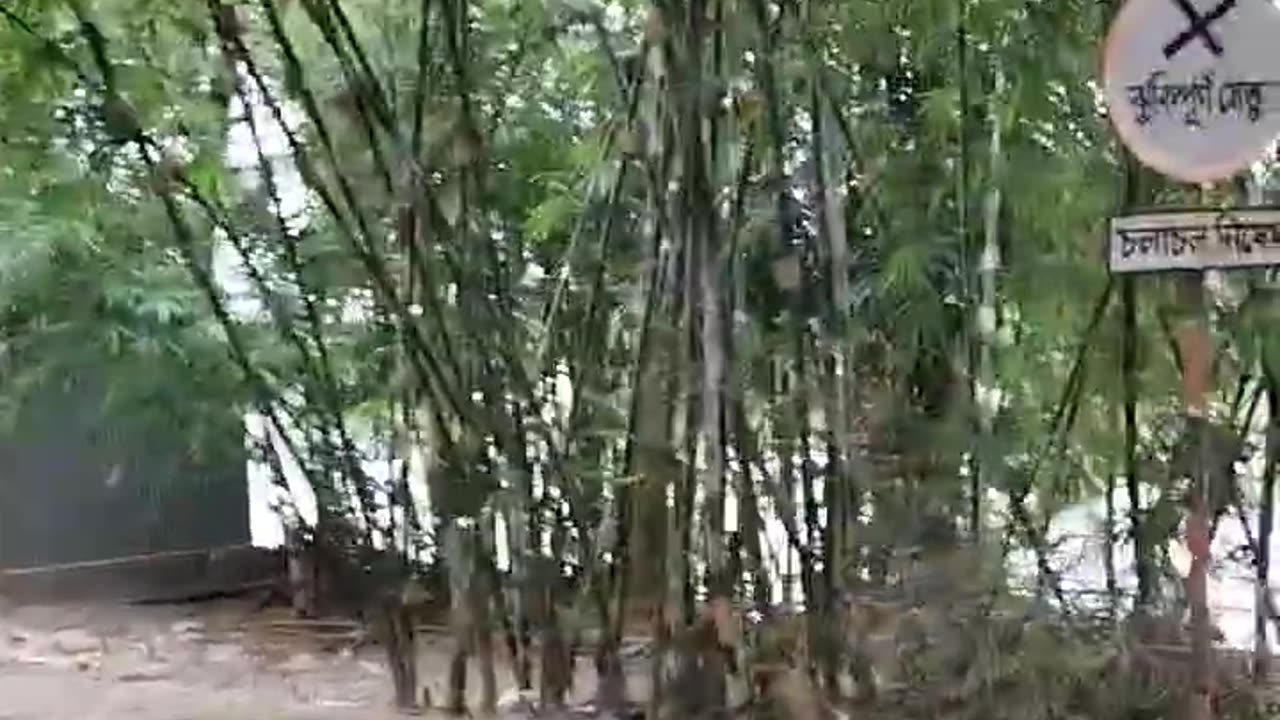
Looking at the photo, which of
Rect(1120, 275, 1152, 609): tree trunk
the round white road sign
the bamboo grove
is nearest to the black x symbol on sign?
the round white road sign

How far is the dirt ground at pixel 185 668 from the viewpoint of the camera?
118 inches

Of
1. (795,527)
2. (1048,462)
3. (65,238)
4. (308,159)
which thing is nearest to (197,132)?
(308,159)

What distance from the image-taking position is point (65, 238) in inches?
152

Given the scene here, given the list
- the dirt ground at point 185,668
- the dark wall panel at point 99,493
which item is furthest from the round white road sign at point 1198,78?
the dark wall panel at point 99,493

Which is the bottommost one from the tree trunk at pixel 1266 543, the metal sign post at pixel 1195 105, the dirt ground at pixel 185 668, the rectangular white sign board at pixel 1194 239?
the dirt ground at pixel 185 668

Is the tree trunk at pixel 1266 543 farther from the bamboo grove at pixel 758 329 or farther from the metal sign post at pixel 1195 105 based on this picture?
the metal sign post at pixel 1195 105

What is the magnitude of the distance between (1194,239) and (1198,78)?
173mm

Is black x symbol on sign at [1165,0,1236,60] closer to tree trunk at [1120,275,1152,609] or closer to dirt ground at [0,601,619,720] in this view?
tree trunk at [1120,275,1152,609]

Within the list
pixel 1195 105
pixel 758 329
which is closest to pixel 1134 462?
pixel 758 329

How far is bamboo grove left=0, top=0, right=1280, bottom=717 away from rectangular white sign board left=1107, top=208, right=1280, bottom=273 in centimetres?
30

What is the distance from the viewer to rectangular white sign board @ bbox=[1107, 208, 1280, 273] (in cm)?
200

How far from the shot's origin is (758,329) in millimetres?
2670

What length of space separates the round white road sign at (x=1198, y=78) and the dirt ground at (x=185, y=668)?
1.23 metres

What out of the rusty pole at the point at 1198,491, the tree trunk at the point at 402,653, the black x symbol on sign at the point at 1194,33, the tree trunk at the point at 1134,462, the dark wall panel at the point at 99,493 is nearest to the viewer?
the black x symbol on sign at the point at 1194,33
